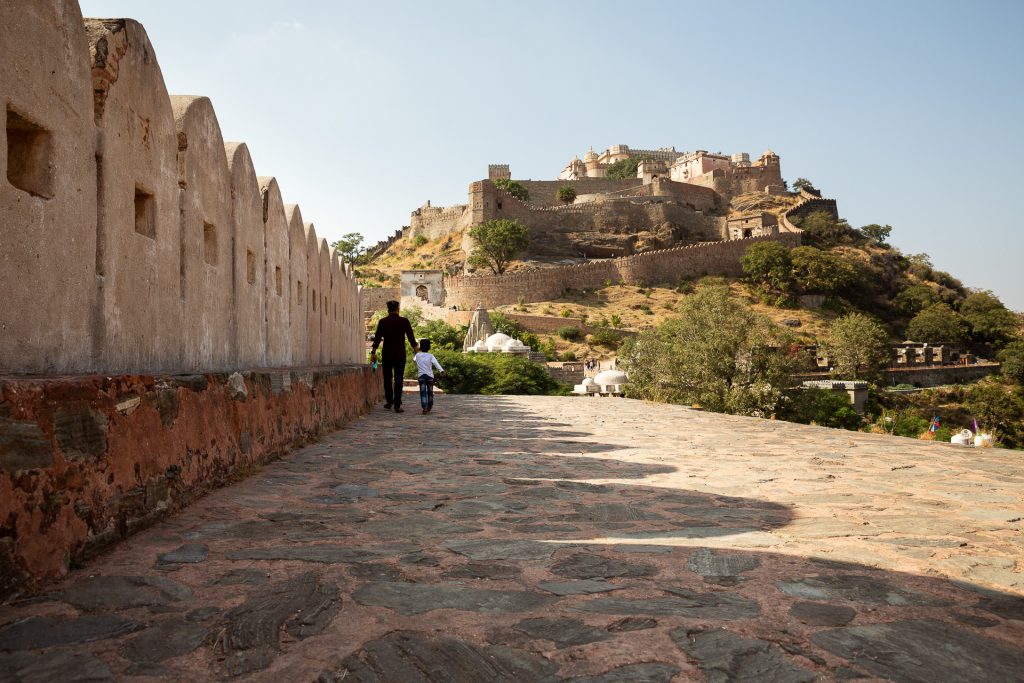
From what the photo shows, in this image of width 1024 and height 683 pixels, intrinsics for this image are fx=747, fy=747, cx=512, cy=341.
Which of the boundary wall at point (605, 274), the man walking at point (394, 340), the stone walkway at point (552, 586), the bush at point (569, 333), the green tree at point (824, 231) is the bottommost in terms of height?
the stone walkway at point (552, 586)

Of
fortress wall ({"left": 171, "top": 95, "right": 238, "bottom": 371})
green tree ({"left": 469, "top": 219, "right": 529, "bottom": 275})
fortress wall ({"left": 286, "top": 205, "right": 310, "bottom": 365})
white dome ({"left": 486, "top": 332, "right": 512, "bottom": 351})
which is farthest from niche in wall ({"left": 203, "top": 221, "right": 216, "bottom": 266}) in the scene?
green tree ({"left": 469, "top": 219, "right": 529, "bottom": 275})

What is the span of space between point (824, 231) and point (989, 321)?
16468mm

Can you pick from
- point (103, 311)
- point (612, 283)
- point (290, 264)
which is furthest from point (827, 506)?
point (612, 283)

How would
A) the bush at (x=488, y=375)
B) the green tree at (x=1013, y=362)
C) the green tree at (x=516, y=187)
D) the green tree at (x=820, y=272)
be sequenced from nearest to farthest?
the bush at (x=488, y=375), the green tree at (x=1013, y=362), the green tree at (x=820, y=272), the green tree at (x=516, y=187)

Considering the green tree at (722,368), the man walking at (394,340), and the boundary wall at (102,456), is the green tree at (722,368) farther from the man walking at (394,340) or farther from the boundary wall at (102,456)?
the boundary wall at (102,456)

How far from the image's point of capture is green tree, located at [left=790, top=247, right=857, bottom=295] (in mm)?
57812

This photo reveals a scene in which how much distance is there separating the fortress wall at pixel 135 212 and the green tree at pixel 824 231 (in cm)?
6848

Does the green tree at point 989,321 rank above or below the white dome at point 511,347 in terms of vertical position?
above

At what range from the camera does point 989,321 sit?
56.5 m

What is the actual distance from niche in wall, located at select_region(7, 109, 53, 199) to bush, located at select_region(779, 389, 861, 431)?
2558 cm

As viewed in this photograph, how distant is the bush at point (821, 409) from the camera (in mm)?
27219

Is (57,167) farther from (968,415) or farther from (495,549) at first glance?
→ (968,415)

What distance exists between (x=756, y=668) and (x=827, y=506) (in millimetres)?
2120

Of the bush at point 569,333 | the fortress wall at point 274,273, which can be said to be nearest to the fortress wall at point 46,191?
the fortress wall at point 274,273
